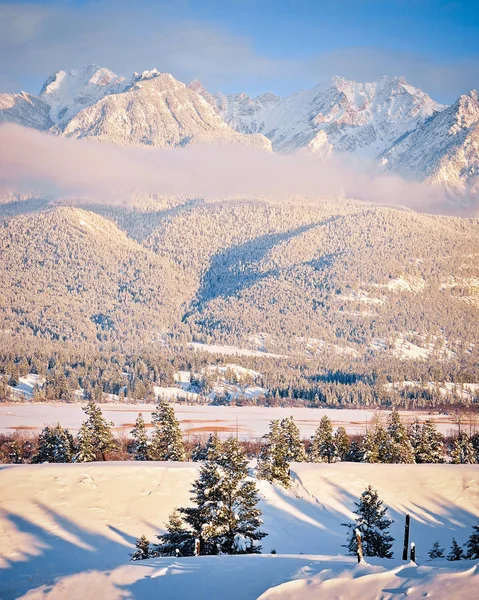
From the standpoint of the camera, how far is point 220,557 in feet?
78.1

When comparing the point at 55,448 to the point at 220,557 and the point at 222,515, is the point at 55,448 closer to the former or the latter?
the point at 222,515

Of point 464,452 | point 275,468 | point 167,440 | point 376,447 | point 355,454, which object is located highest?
point 167,440

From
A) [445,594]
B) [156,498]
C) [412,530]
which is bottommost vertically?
[412,530]

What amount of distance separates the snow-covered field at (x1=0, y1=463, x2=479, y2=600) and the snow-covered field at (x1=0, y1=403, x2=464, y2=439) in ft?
201

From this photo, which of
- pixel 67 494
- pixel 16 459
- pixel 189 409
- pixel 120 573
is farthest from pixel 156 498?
pixel 189 409

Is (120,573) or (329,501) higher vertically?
(120,573)

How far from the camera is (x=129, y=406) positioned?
6722 inches

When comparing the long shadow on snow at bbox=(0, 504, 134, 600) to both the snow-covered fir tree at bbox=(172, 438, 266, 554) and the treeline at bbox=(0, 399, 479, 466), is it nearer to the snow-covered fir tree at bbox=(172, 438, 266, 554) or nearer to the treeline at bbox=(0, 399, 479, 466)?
the snow-covered fir tree at bbox=(172, 438, 266, 554)

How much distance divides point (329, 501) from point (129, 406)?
12619cm

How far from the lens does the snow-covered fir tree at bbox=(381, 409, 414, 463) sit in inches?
2719

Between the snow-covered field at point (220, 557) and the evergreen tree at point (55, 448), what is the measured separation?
1921 centimetres

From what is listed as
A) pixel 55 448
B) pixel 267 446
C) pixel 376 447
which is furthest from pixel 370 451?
pixel 55 448

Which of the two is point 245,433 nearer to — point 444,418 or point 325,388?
point 444,418

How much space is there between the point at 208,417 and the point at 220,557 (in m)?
132
